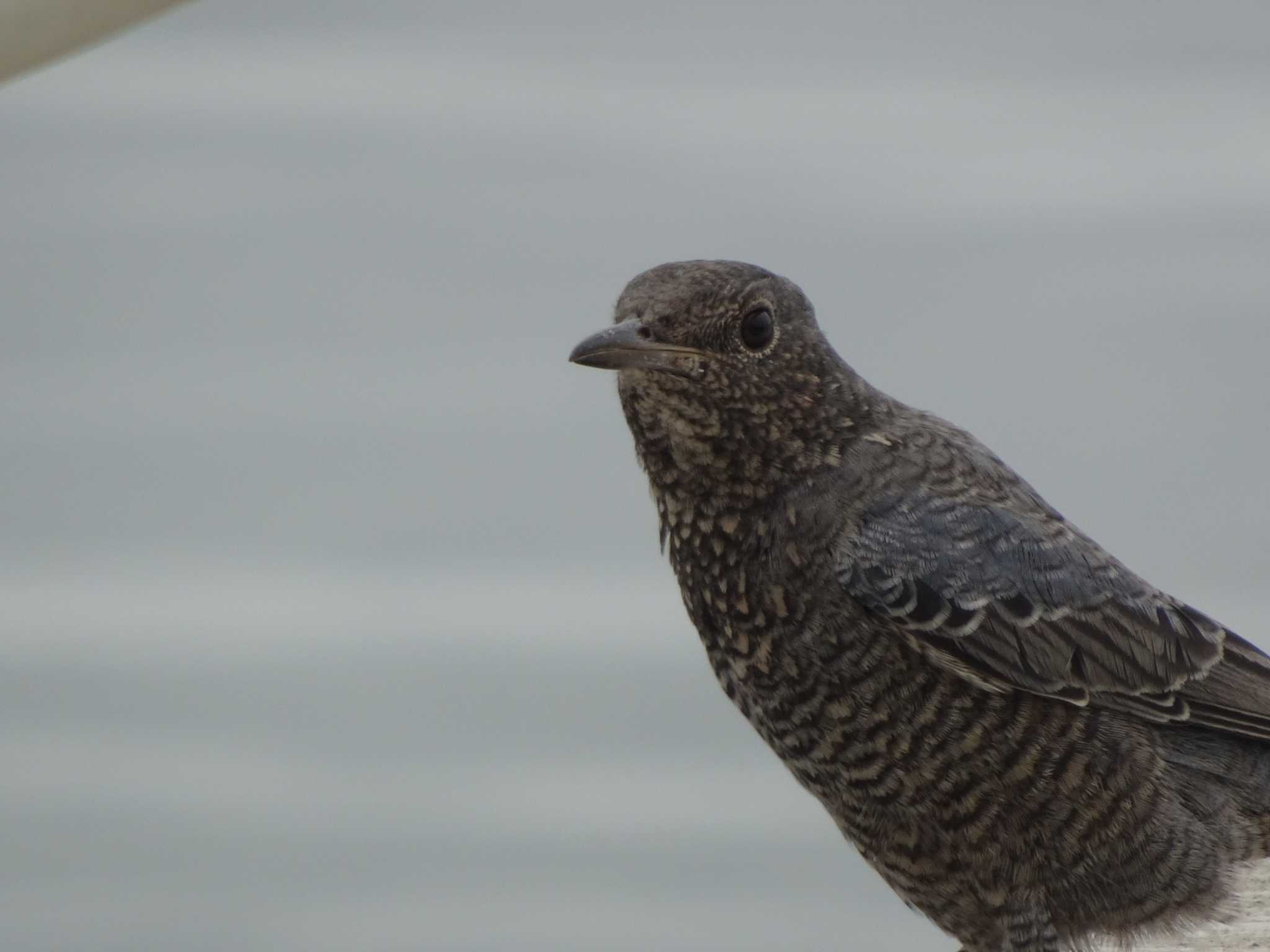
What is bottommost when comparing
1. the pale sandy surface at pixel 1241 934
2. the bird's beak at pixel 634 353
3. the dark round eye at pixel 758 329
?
the pale sandy surface at pixel 1241 934

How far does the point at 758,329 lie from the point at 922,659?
2.22 ft

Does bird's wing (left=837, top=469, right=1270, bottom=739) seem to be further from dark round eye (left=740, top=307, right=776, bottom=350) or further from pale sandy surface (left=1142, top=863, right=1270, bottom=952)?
pale sandy surface (left=1142, top=863, right=1270, bottom=952)

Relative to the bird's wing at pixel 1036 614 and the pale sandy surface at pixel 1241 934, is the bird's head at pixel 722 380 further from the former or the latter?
the pale sandy surface at pixel 1241 934

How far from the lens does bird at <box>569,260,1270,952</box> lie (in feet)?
9.37

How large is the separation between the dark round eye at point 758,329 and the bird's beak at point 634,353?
0.36 ft

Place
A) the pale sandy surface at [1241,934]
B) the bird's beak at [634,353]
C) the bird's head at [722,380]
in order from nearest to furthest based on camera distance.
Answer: the bird's beak at [634,353] → the bird's head at [722,380] → the pale sandy surface at [1241,934]

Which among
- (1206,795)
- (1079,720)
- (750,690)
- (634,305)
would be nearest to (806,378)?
(634,305)

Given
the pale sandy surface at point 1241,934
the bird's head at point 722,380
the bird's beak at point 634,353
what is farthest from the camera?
the pale sandy surface at point 1241,934

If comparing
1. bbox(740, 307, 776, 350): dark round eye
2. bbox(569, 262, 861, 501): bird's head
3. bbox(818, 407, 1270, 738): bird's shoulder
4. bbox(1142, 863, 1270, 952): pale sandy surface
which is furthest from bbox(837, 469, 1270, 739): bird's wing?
bbox(1142, 863, 1270, 952): pale sandy surface

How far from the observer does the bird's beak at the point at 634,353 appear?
271 cm

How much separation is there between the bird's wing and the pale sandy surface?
2.06ft

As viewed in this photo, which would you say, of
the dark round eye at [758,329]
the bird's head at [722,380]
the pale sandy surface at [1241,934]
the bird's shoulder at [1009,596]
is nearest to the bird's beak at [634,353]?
the bird's head at [722,380]

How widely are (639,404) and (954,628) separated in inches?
27.8

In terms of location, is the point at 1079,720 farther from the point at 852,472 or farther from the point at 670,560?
the point at 670,560
